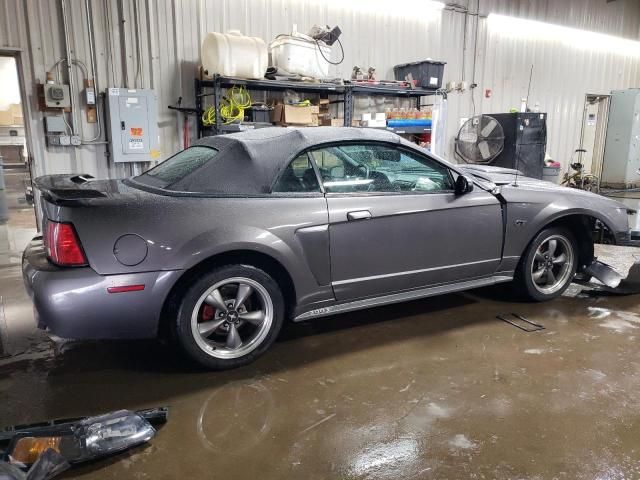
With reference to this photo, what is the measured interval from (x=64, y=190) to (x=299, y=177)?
1.27m

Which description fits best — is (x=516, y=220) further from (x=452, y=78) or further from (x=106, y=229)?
(x=452, y=78)

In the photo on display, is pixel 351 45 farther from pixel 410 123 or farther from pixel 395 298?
pixel 395 298

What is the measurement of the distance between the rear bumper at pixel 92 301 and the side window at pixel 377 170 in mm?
1106

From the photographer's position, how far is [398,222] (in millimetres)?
3029

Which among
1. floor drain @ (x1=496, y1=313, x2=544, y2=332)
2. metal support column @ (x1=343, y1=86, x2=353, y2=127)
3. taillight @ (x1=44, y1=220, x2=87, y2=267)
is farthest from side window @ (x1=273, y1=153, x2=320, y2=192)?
metal support column @ (x1=343, y1=86, x2=353, y2=127)

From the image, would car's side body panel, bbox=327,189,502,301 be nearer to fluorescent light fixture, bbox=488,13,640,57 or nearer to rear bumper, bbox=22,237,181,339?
rear bumper, bbox=22,237,181,339

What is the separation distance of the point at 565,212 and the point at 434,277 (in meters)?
1.19

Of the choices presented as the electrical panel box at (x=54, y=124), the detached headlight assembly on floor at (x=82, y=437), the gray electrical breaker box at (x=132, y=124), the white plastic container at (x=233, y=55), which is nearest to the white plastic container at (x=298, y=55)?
the white plastic container at (x=233, y=55)

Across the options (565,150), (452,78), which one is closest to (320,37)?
(452,78)

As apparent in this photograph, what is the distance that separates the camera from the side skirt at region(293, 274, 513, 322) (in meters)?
2.91

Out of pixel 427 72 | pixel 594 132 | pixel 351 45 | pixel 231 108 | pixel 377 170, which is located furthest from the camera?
pixel 594 132

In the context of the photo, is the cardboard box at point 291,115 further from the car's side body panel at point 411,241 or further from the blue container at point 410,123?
the car's side body panel at point 411,241

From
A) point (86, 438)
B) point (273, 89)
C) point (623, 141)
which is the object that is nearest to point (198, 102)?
point (273, 89)

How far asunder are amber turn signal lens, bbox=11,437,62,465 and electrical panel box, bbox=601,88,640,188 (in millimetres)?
12952
